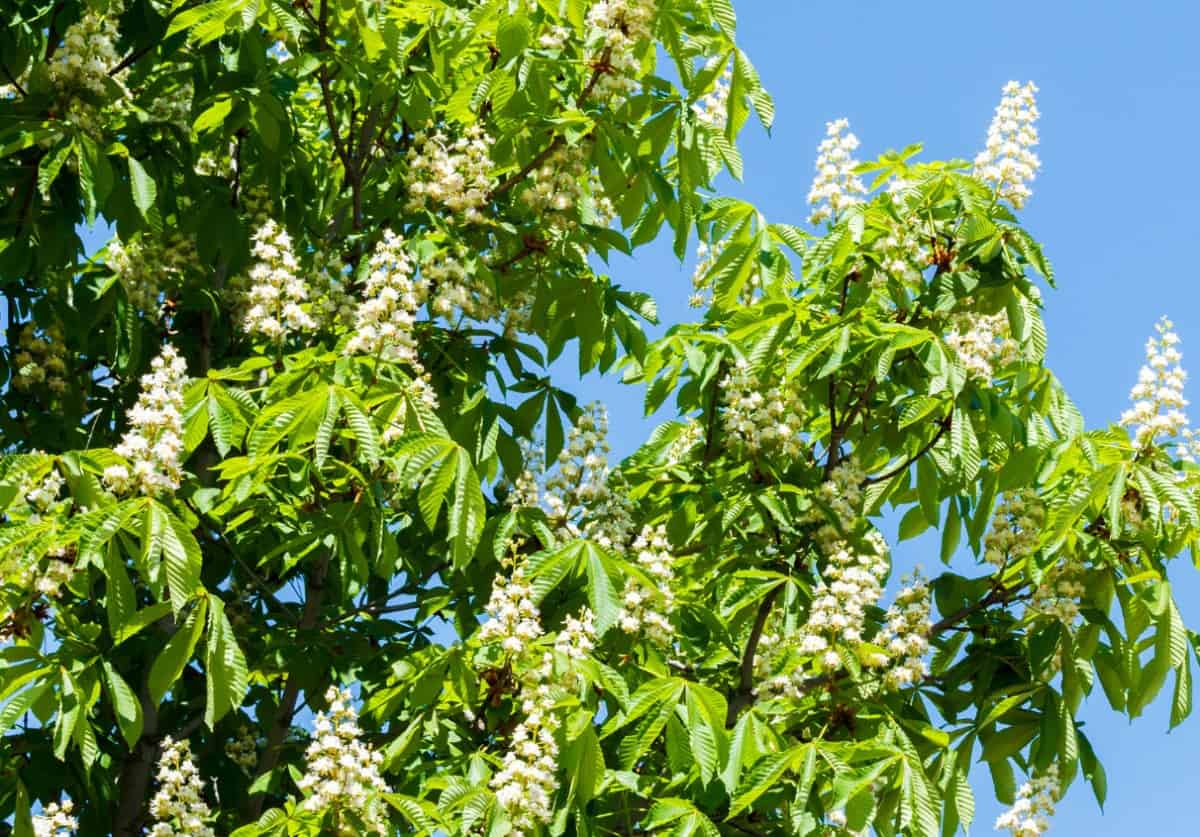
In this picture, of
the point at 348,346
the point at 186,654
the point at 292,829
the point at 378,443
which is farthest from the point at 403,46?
the point at 292,829

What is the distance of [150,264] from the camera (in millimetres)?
6035

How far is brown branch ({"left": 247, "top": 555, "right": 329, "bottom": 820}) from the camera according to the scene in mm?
5496

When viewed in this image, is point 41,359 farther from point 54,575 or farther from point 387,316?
point 54,575

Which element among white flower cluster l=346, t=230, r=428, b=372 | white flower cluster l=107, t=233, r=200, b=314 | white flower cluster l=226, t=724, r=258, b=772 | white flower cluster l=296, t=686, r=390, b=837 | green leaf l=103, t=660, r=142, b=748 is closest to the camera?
white flower cluster l=296, t=686, r=390, b=837

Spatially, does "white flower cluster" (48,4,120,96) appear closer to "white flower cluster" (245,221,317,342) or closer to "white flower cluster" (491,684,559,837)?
"white flower cluster" (245,221,317,342)

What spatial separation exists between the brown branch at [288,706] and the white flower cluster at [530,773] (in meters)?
1.29

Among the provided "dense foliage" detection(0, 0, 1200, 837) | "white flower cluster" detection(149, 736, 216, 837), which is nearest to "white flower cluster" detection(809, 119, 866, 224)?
"dense foliage" detection(0, 0, 1200, 837)

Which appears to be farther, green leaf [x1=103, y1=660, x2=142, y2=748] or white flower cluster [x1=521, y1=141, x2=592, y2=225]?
white flower cluster [x1=521, y1=141, x2=592, y2=225]

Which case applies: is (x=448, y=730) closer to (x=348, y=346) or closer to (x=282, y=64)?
(x=348, y=346)

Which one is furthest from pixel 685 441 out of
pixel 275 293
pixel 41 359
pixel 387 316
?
pixel 41 359

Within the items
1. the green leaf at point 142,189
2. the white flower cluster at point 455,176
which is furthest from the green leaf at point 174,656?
the white flower cluster at point 455,176

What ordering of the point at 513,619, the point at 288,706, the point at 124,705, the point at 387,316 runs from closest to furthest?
the point at 124,705 < the point at 513,619 < the point at 387,316 < the point at 288,706

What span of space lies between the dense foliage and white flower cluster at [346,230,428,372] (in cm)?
2

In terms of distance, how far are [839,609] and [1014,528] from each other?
37.6 inches
